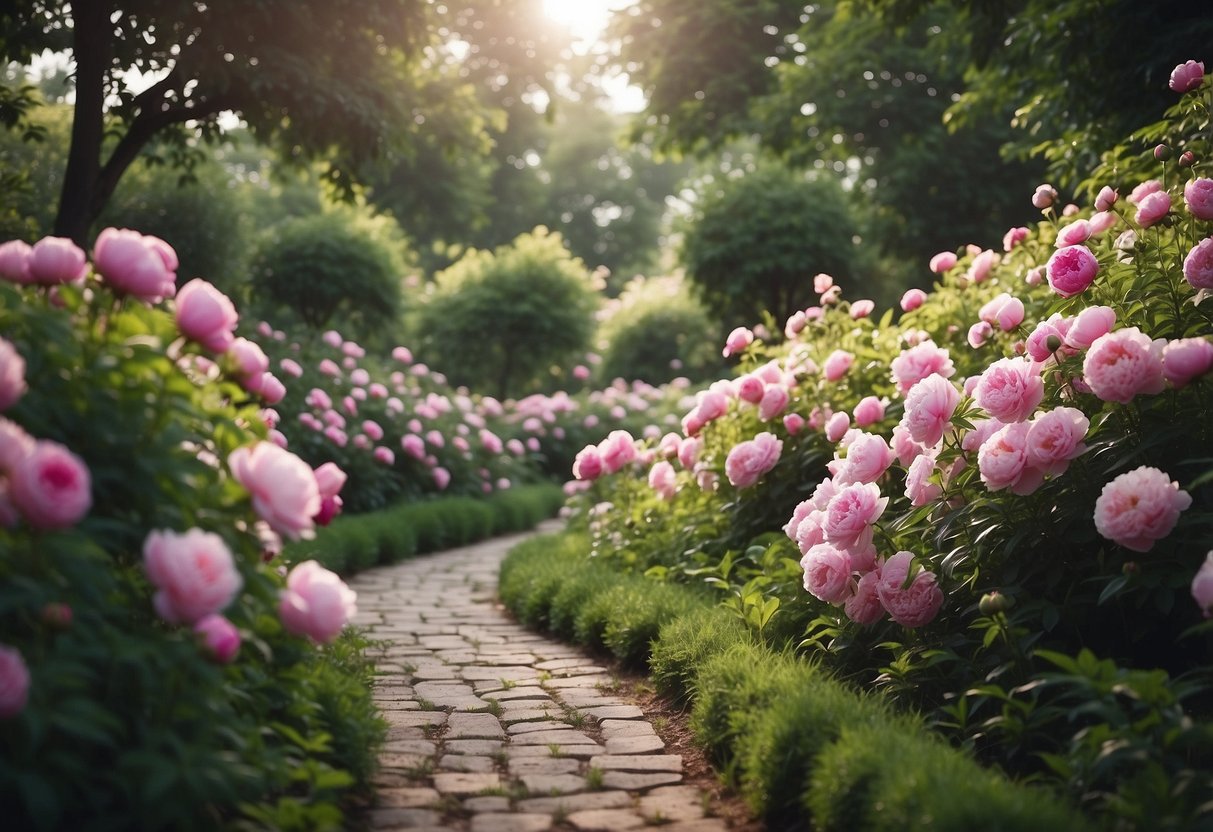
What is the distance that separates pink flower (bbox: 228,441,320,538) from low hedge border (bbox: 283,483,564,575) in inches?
110

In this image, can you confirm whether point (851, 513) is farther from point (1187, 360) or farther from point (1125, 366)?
point (1187, 360)

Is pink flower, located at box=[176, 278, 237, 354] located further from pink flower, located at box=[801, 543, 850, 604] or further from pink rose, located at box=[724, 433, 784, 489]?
pink rose, located at box=[724, 433, 784, 489]

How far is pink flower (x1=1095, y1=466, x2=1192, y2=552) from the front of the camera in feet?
9.20

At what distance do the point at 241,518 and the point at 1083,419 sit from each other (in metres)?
2.37

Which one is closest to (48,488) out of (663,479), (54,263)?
(54,263)

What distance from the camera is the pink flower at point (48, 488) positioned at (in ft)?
6.73

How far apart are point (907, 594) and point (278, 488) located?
2.04m

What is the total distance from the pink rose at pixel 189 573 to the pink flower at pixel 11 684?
0.97 feet

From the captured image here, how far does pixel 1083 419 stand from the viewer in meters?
3.17

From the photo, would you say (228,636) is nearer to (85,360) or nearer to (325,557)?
(85,360)

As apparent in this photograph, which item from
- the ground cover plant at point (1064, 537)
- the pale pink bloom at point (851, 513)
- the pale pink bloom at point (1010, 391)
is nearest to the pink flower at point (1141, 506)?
the ground cover plant at point (1064, 537)

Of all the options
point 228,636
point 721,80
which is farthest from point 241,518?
point 721,80

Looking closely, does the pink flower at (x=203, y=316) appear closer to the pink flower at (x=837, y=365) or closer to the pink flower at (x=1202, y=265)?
the pink flower at (x=1202, y=265)

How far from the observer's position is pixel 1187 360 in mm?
2912
